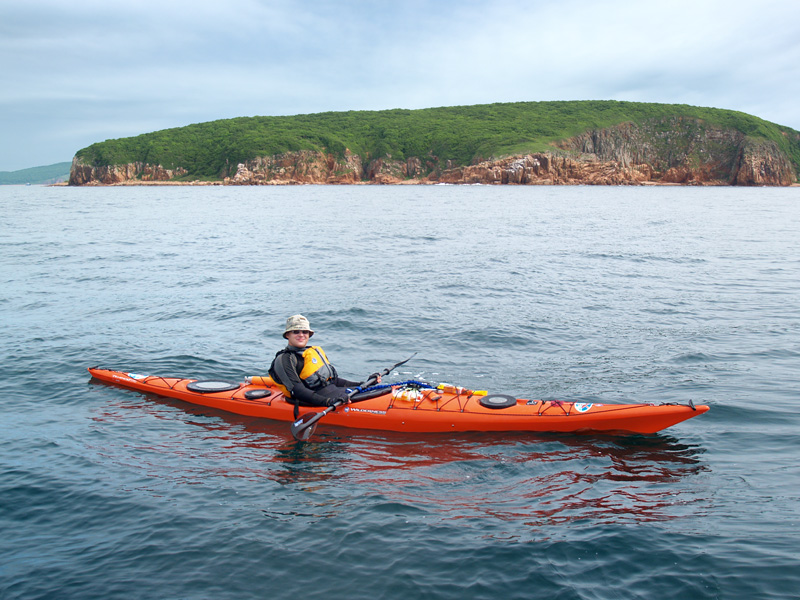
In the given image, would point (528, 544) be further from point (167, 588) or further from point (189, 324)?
point (189, 324)

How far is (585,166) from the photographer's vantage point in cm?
10231

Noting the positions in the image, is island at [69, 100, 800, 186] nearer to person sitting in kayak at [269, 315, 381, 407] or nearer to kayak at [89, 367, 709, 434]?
kayak at [89, 367, 709, 434]

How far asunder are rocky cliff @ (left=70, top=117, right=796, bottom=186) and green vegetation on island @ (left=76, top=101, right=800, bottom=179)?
1730mm

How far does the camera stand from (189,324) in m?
12.5

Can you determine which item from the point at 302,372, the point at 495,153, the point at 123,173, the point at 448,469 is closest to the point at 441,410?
the point at 448,469

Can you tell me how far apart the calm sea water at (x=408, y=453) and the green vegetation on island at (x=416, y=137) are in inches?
3714

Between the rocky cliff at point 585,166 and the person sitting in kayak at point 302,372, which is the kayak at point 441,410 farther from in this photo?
the rocky cliff at point 585,166

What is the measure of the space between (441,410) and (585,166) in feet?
339

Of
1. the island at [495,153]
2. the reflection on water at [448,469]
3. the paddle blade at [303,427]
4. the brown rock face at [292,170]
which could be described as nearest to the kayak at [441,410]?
the reflection on water at [448,469]

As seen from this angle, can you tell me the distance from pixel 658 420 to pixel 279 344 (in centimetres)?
706

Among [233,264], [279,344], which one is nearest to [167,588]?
[279,344]

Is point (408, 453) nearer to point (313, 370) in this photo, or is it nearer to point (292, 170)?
point (313, 370)

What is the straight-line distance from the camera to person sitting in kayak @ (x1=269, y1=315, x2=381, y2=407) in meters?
7.46

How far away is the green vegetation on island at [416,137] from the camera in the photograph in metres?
112
